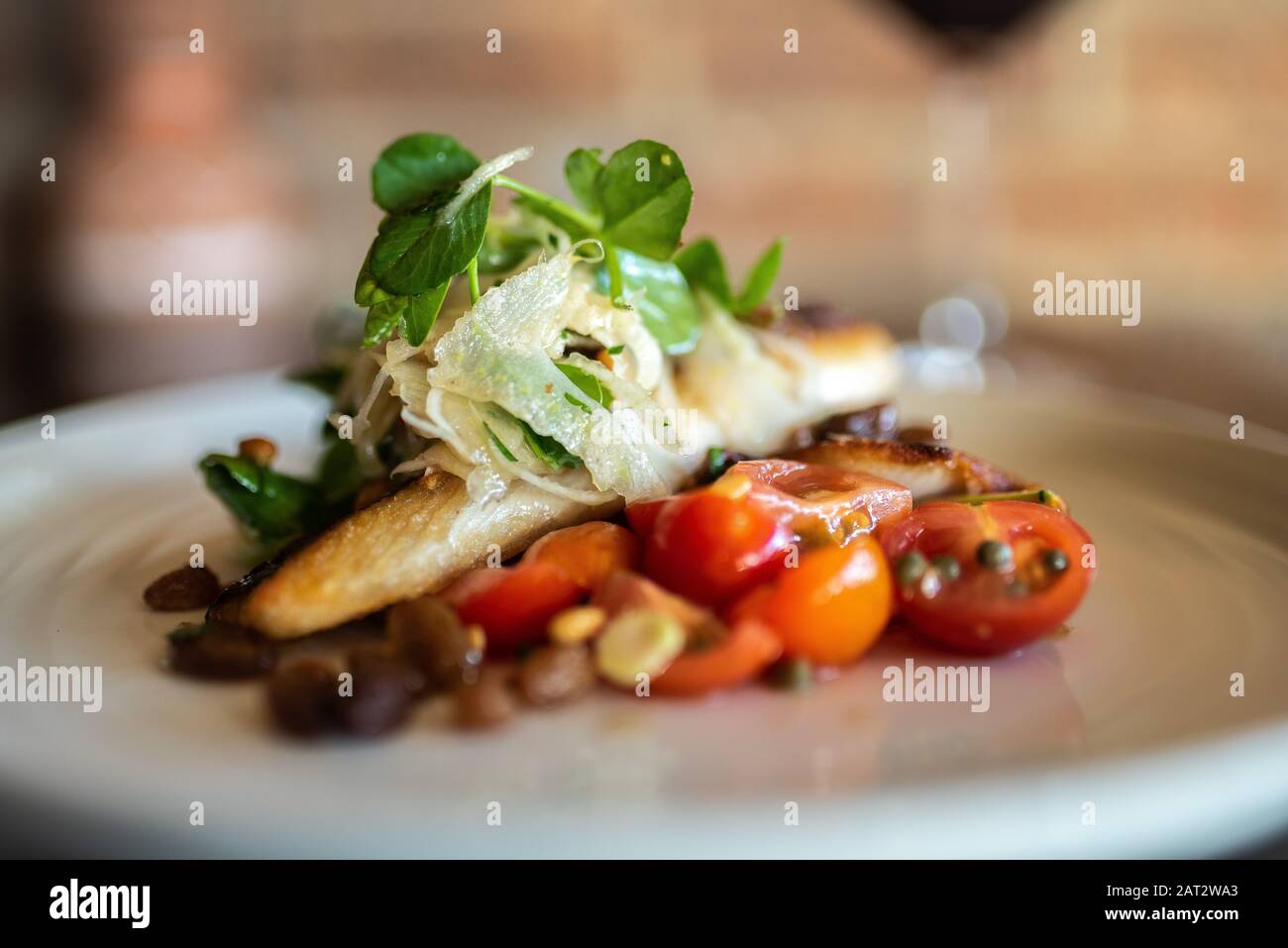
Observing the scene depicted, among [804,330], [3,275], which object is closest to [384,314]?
[804,330]

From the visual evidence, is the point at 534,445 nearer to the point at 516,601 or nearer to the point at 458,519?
the point at 458,519

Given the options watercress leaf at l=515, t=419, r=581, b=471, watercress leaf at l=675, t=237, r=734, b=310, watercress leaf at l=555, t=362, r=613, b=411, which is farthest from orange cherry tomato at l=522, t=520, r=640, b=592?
watercress leaf at l=675, t=237, r=734, b=310

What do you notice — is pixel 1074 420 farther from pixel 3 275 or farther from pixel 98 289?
pixel 3 275

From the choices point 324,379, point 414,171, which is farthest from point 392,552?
point 324,379

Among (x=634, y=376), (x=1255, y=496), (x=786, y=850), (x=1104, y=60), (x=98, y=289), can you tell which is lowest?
(x=786, y=850)

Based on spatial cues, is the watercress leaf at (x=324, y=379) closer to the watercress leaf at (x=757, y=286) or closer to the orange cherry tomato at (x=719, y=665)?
the watercress leaf at (x=757, y=286)

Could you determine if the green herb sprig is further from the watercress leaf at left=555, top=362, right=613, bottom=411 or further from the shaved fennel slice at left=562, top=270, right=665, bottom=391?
the watercress leaf at left=555, top=362, right=613, bottom=411

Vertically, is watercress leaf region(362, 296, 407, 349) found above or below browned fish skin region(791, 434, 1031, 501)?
above
